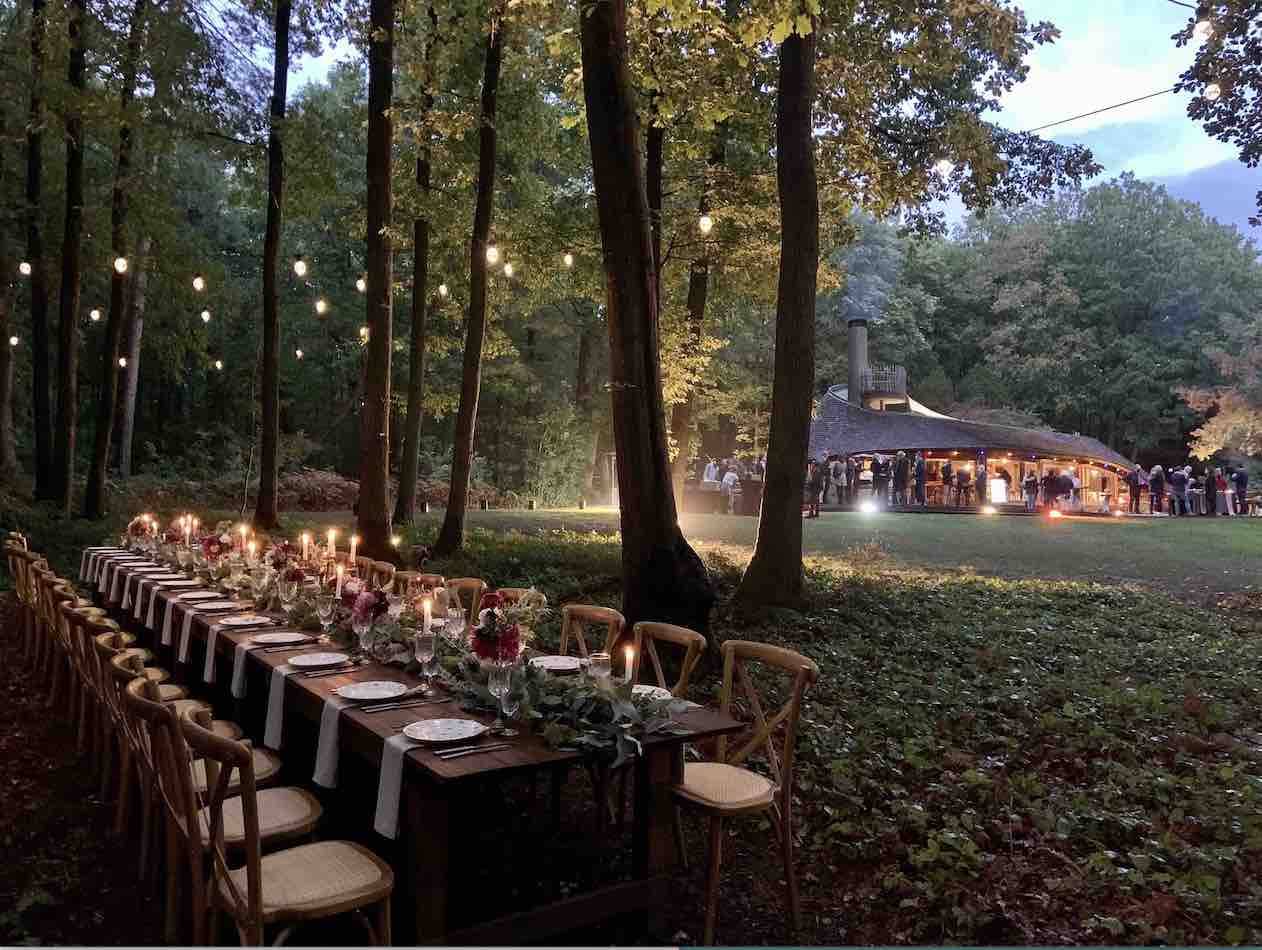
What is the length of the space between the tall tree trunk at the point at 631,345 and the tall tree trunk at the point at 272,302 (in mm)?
7689

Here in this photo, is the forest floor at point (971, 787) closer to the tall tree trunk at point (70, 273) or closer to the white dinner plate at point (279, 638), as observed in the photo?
the white dinner plate at point (279, 638)

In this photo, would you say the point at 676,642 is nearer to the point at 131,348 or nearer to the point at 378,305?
the point at 378,305

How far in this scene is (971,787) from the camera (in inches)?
176

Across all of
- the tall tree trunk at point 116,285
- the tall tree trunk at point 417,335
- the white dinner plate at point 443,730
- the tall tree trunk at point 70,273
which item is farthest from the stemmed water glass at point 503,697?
the tall tree trunk at point 70,273

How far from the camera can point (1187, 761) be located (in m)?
Answer: 4.82

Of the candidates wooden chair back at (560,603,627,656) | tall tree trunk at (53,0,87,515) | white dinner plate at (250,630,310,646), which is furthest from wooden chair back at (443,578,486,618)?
tall tree trunk at (53,0,87,515)

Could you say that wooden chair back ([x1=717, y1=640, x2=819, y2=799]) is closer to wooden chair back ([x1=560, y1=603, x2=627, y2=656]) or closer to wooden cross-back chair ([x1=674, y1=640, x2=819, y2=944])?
wooden cross-back chair ([x1=674, y1=640, x2=819, y2=944])

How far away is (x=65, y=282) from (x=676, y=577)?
39.3 feet

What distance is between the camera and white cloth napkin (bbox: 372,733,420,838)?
2.69 metres

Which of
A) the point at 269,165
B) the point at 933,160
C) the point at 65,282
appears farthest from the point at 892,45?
the point at 65,282

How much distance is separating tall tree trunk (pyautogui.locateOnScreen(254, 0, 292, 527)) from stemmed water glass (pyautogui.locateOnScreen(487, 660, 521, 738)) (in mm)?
10091

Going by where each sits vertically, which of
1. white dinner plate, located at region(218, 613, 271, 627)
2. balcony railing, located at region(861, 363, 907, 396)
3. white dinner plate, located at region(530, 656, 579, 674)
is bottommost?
white dinner plate, located at region(218, 613, 271, 627)

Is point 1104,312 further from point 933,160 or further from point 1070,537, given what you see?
point 933,160

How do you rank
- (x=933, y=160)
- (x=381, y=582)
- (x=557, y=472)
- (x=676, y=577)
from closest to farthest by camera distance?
(x=676, y=577)
(x=381, y=582)
(x=933, y=160)
(x=557, y=472)
